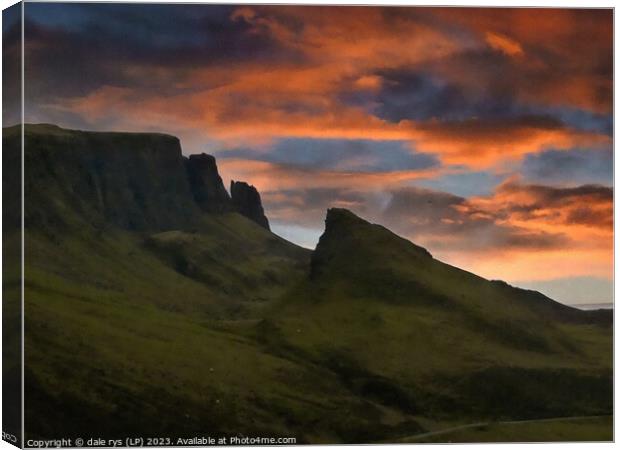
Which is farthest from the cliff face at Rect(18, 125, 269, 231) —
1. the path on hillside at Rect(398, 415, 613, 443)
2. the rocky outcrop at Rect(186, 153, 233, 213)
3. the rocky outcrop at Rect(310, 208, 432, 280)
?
the path on hillside at Rect(398, 415, 613, 443)

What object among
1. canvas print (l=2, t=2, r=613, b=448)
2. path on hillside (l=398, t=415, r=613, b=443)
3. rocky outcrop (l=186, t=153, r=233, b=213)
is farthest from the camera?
rocky outcrop (l=186, t=153, r=233, b=213)

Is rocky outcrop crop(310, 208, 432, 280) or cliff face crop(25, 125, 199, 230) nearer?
cliff face crop(25, 125, 199, 230)

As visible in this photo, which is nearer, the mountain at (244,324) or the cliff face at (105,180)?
the mountain at (244,324)

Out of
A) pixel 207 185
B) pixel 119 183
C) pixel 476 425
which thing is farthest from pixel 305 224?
pixel 476 425

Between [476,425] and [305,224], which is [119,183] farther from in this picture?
[476,425]

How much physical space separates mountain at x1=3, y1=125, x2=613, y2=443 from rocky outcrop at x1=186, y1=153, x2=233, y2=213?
45mm

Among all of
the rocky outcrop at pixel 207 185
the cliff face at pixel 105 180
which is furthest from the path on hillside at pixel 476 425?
the cliff face at pixel 105 180

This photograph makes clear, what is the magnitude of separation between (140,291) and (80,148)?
2.84m

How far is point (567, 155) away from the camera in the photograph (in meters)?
22.4

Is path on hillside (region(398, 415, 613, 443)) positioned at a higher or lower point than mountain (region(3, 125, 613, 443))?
lower

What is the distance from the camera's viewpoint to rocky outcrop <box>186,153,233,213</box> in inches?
850

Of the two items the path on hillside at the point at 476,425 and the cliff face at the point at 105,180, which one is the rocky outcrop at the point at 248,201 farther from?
the path on hillside at the point at 476,425

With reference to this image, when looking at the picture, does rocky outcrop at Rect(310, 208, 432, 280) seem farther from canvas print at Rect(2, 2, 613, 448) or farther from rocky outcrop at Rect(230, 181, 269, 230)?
rocky outcrop at Rect(230, 181, 269, 230)

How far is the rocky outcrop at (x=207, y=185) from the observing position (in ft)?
70.8
